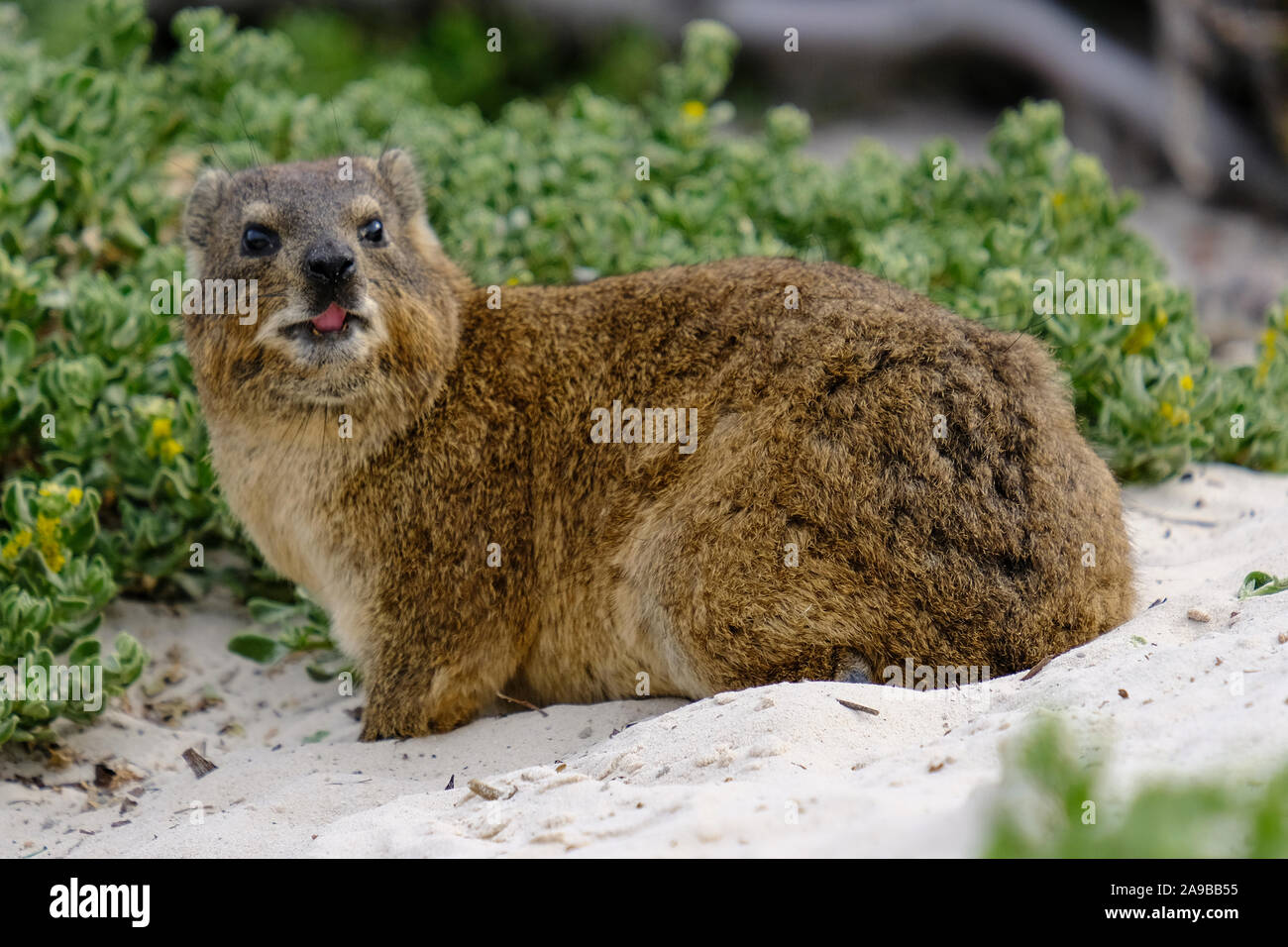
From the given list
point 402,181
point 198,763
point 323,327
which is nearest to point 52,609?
point 198,763

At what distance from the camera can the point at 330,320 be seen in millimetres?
5297

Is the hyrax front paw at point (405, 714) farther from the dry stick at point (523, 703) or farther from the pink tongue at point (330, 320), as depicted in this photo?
the pink tongue at point (330, 320)

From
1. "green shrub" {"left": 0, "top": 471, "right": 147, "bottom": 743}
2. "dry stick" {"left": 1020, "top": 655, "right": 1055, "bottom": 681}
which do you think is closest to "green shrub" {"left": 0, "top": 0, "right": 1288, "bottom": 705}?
"green shrub" {"left": 0, "top": 471, "right": 147, "bottom": 743}

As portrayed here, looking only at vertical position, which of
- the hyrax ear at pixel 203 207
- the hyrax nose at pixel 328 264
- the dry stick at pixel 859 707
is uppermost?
the hyrax ear at pixel 203 207

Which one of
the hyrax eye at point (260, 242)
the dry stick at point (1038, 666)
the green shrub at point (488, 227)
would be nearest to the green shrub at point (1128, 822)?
the dry stick at point (1038, 666)

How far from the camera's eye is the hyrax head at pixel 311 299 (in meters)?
5.31

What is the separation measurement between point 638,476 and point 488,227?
9.04 ft

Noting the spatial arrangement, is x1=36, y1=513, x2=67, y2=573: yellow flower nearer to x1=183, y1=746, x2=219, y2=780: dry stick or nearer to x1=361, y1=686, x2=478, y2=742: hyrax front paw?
x1=183, y1=746, x2=219, y2=780: dry stick

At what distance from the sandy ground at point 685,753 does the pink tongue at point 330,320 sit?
5.60ft

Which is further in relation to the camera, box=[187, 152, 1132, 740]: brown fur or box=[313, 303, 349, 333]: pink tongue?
box=[313, 303, 349, 333]: pink tongue

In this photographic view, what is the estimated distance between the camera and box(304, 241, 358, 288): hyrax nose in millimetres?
5215

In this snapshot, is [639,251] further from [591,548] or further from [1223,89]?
[1223,89]

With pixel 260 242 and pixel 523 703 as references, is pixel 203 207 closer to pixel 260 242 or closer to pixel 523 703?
pixel 260 242

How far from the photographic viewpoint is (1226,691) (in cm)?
375
